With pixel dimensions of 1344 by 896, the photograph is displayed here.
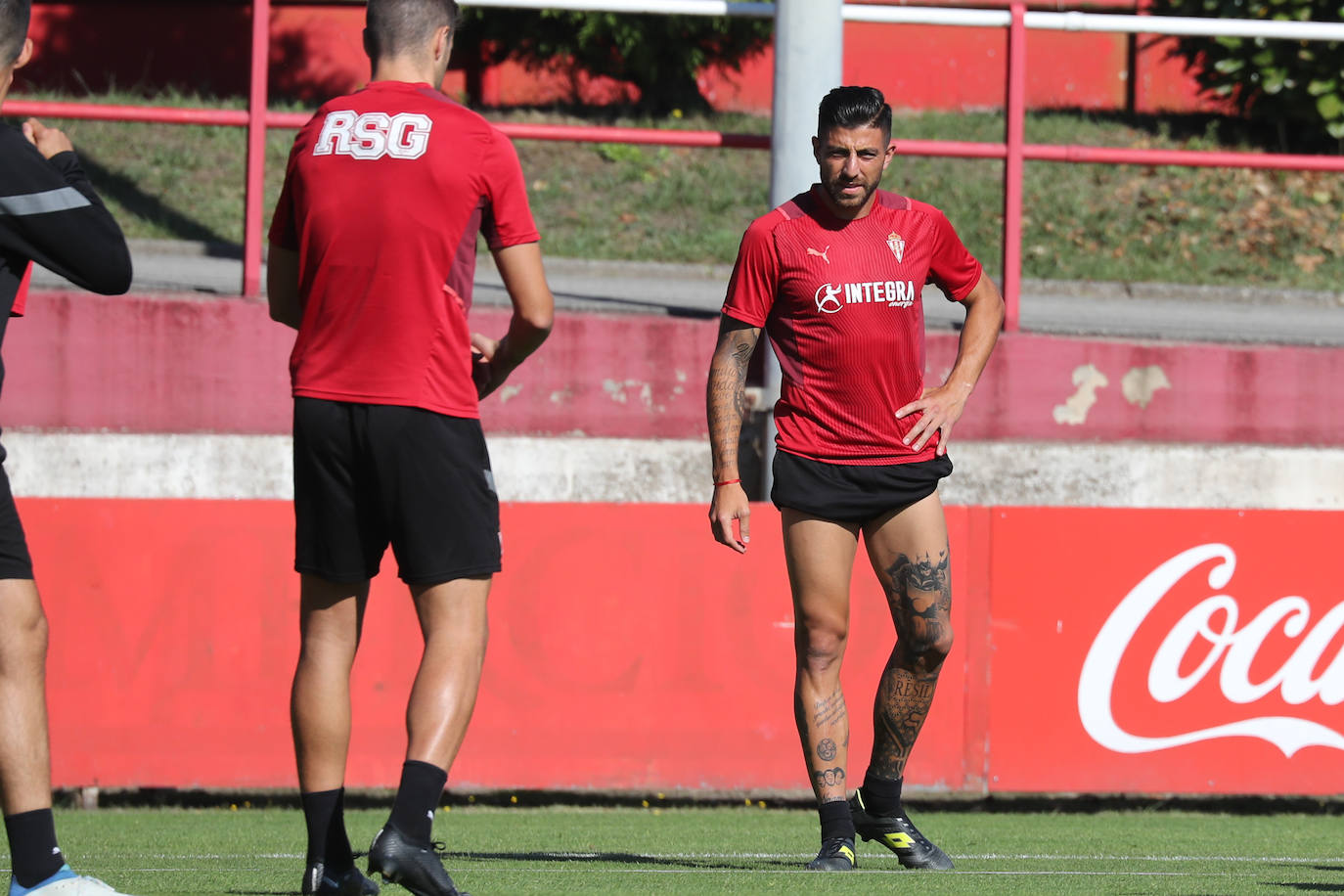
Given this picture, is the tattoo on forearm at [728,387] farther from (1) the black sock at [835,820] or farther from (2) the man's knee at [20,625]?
(2) the man's knee at [20,625]

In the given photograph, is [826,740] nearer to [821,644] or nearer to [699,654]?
[821,644]

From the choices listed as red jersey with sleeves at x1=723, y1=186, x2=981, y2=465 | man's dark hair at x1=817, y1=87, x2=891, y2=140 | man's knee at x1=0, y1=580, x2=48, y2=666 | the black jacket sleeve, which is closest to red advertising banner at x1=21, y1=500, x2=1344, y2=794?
red jersey with sleeves at x1=723, y1=186, x2=981, y2=465

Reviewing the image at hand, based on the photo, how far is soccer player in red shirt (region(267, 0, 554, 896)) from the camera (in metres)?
3.44

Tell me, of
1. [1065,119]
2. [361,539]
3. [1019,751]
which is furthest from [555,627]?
[1065,119]

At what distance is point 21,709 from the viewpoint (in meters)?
3.33

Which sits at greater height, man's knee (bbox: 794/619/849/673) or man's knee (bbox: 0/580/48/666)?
man's knee (bbox: 0/580/48/666)

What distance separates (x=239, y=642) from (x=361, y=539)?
3173 mm

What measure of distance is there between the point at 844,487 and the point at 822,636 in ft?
1.36

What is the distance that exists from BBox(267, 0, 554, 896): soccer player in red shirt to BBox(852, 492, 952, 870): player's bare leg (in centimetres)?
148

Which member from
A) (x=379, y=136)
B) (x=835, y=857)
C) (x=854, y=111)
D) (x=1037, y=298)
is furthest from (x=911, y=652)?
(x=1037, y=298)

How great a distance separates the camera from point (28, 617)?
3.35 m

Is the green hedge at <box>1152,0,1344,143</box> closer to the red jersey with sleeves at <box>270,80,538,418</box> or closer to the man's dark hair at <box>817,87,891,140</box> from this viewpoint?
the man's dark hair at <box>817,87,891,140</box>

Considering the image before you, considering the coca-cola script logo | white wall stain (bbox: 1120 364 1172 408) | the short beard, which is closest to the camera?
the short beard

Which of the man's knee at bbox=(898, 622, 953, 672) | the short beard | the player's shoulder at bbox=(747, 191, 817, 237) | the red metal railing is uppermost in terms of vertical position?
the red metal railing
